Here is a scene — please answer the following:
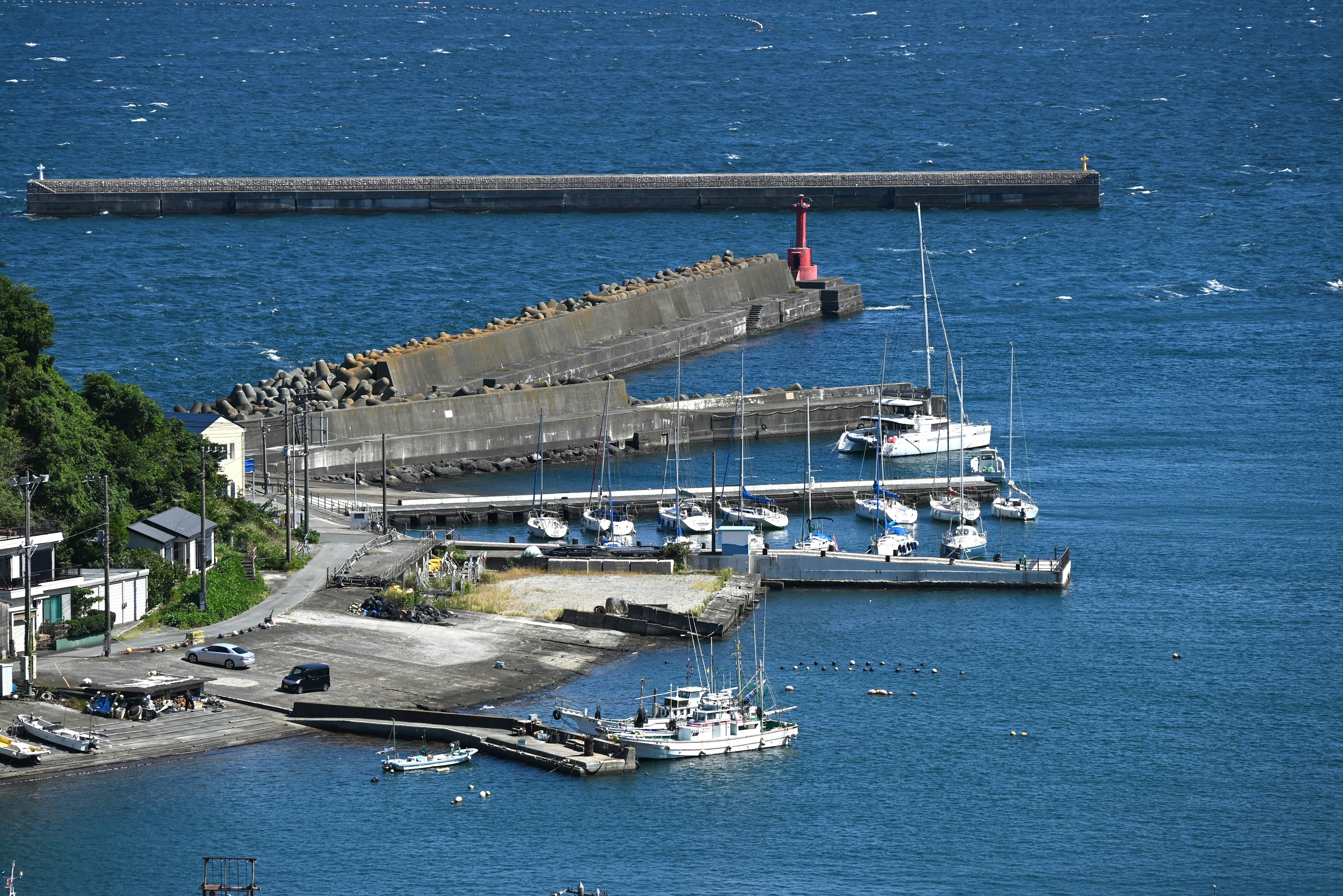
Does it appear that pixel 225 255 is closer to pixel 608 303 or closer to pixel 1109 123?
pixel 608 303

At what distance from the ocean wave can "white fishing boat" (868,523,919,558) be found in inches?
2150

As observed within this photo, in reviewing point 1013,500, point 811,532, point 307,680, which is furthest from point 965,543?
point 307,680

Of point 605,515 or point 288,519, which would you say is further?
point 605,515

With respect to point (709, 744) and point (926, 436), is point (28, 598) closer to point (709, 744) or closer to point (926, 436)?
point (709, 744)

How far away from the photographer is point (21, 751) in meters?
41.5

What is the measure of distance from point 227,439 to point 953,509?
21.6m

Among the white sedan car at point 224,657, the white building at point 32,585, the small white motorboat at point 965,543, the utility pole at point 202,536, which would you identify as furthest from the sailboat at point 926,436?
the white building at point 32,585

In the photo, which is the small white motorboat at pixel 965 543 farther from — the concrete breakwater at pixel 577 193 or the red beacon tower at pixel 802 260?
the concrete breakwater at pixel 577 193

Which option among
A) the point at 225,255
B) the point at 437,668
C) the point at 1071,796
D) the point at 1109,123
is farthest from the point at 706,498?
the point at 1109,123

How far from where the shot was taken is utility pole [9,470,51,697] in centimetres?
4538

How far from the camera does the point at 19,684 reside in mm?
44812

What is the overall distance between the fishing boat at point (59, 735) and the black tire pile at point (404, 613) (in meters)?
10.4

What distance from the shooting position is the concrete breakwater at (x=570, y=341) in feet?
252

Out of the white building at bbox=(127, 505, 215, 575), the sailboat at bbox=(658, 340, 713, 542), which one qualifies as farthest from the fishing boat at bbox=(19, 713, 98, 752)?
the sailboat at bbox=(658, 340, 713, 542)
